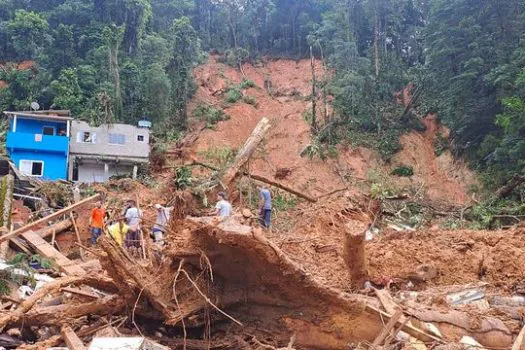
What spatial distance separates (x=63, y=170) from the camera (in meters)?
27.6

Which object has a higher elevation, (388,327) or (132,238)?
(388,327)

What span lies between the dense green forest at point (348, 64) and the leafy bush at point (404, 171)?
139 centimetres

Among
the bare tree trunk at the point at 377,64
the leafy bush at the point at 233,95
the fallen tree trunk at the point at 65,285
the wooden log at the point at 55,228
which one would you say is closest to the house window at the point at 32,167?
the wooden log at the point at 55,228

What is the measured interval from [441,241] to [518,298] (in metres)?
2.32

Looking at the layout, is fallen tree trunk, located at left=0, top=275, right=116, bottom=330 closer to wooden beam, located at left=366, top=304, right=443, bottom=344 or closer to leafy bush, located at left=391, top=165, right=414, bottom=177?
wooden beam, located at left=366, top=304, right=443, bottom=344

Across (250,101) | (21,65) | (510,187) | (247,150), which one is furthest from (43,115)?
(510,187)

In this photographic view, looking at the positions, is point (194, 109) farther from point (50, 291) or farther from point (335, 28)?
point (50, 291)

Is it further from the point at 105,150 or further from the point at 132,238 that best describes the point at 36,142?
the point at 132,238

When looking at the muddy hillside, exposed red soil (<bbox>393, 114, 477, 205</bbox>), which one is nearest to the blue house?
the muddy hillside

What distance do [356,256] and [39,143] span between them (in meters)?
23.8

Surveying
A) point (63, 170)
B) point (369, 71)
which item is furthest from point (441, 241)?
point (369, 71)

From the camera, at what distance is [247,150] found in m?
10.9

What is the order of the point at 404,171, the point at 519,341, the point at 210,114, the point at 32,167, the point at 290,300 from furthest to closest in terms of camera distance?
the point at 210,114 < the point at 404,171 < the point at 32,167 < the point at 290,300 < the point at 519,341

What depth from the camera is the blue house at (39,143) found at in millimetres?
26609
